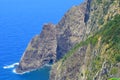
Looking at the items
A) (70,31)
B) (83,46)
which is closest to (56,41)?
(70,31)

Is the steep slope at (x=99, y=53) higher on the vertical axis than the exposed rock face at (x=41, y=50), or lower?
lower

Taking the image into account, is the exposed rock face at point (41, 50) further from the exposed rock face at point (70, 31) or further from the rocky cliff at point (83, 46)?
the exposed rock face at point (70, 31)

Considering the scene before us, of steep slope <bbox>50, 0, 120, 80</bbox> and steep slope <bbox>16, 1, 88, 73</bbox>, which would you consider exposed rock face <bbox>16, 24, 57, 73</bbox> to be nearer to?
steep slope <bbox>16, 1, 88, 73</bbox>

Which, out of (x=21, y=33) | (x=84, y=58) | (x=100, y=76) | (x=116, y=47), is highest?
(x=21, y=33)

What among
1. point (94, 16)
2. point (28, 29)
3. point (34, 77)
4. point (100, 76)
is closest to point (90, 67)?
point (100, 76)

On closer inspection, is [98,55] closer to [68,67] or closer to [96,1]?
[68,67]

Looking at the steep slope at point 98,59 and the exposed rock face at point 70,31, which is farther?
the exposed rock face at point 70,31

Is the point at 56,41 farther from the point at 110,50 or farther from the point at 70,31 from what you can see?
the point at 110,50

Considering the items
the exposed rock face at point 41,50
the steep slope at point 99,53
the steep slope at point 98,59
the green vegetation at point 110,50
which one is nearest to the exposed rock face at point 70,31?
the exposed rock face at point 41,50
